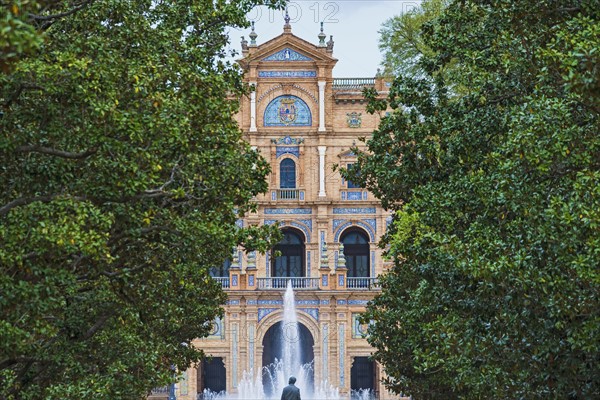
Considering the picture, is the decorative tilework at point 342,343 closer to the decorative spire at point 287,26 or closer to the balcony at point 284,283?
the balcony at point 284,283

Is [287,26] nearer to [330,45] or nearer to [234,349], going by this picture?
[330,45]

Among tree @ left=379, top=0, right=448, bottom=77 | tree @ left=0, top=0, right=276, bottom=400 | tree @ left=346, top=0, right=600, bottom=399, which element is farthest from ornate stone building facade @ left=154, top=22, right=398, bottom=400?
tree @ left=0, top=0, right=276, bottom=400

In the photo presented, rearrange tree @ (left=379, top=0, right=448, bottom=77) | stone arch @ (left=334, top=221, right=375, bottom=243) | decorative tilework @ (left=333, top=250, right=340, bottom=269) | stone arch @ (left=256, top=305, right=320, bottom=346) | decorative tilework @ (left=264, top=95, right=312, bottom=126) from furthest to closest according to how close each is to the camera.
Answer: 1. decorative tilework @ (left=264, top=95, right=312, bottom=126)
2. stone arch @ (left=334, top=221, right=375, bottom=243)
3. decorative tilework @ (left=333, top=250, right=340, bottom=269)
4. stone arch @ (left=256, top=305, right=320, bottom=346)
5. tree @ (left=379, top=0, right=448, bottom=77)

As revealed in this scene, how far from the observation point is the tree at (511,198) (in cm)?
1423

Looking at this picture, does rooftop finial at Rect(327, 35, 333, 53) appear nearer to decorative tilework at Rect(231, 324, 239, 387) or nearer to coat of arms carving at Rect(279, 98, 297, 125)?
coat of arms carving at Rect(279, 98, 297, 125)

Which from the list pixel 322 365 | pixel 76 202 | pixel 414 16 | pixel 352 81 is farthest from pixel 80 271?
pixel 352 81

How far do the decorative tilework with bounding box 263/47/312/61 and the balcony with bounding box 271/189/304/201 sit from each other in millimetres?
6523

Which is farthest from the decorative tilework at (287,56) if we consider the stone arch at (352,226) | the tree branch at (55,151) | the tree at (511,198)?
the tree branch at (55,151)

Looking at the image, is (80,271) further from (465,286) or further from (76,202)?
(465,286)

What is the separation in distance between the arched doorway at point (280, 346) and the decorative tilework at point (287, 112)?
988cm

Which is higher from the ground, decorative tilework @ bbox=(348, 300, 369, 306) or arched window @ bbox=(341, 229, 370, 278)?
arched window @ bbox=(341, 229, 370, 278)

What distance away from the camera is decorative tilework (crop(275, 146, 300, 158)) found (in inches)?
2133

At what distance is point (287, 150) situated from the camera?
5434 cm

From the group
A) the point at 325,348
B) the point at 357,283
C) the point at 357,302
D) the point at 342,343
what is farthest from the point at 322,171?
the point at 325,348
